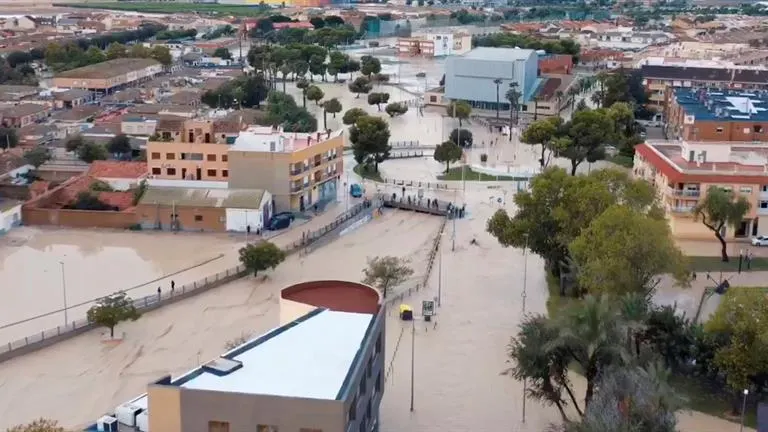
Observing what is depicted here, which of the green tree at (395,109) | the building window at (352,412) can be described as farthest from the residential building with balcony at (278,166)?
the green tree at (395,109)

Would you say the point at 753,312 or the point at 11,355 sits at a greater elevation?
the point at 753,312

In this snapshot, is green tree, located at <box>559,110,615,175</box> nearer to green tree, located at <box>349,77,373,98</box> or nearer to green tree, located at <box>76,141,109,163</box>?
green tree, located at <box>76,141,109,163</box>

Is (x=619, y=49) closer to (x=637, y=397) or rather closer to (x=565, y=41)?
(x=565, y=41)

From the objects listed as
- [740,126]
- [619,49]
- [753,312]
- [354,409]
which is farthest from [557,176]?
[619,49]

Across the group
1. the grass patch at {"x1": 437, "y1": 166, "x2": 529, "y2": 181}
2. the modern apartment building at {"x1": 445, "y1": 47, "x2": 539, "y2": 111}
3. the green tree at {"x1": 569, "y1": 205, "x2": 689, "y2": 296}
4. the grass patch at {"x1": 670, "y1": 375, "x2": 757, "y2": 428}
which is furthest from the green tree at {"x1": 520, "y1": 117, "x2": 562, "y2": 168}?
the grass patch at {"x1": 670, "y1": 375, "x2": 757, "y2": 428}

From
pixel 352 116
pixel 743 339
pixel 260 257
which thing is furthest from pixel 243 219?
pixel 743 339

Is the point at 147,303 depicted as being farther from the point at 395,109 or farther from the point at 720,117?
the point at 395,109
